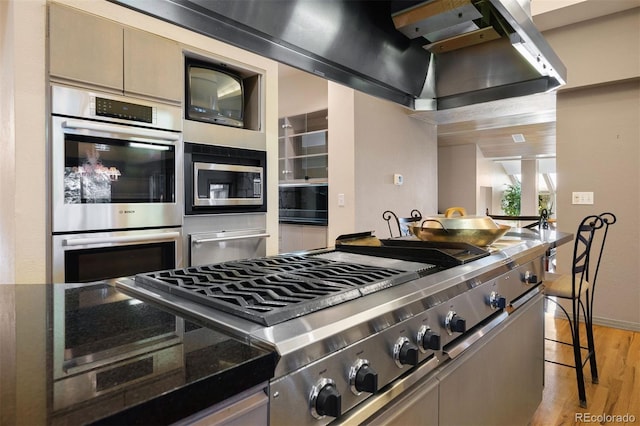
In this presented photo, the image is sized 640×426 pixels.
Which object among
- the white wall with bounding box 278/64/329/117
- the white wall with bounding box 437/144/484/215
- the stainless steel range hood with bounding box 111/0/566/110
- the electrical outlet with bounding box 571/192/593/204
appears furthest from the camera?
the white wall with bounding box 437/144/484/215

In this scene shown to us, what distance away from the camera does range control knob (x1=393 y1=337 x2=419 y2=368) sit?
0.79 m

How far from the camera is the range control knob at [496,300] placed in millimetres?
1252

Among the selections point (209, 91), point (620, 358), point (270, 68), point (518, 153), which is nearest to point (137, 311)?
point (209, 91)

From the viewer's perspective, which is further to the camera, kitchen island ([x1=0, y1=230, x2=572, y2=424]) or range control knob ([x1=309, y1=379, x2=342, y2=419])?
range control knob ([x1=309, y1=379, x2=342, y2=419])

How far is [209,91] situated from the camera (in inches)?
102

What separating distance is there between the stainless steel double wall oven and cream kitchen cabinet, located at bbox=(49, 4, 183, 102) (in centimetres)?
8

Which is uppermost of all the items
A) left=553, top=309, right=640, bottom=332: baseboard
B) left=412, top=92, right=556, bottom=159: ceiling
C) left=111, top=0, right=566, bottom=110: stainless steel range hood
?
left=412, top=92, right=556, bottom=159: ceiling

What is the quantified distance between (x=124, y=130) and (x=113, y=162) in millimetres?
185

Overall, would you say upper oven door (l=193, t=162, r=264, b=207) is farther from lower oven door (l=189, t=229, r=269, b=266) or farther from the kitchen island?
the kitchen island

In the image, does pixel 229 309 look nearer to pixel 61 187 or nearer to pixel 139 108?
pixel 61 187

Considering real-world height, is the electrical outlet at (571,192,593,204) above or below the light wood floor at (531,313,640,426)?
above

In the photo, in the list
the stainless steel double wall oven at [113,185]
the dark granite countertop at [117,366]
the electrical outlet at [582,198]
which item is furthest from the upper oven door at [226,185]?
the electrical outlet at [582,198]

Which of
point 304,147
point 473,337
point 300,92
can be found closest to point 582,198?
point 304,147

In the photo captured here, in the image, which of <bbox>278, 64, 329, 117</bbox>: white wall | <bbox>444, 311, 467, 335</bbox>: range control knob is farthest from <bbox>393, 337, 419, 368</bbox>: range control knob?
<bbox>278, 64, 329, 117</bbox>: white wall
